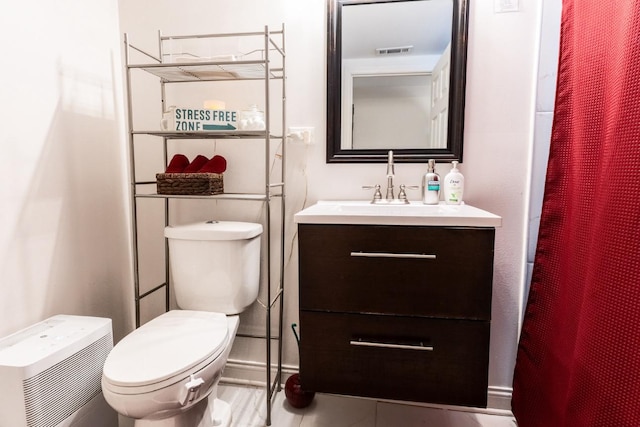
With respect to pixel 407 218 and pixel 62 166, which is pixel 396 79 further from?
pixel 62 166

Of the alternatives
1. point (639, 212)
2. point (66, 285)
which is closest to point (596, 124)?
point (639, 212)

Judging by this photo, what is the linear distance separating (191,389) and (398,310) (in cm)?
63

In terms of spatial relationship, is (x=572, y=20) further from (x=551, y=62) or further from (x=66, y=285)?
(x=66, y=285)

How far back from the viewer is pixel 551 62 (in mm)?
1289

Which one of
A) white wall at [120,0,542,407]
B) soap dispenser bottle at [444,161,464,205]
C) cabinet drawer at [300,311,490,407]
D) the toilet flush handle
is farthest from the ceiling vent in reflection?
the toilet flush handle

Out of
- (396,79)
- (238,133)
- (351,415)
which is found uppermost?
(396,79)

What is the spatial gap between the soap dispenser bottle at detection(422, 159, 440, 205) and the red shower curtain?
1.19 feet

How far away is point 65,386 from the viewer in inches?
41.0

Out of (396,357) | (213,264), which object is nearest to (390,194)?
(396,357)

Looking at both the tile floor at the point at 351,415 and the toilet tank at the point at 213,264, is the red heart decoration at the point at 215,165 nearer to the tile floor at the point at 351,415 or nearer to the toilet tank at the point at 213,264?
the toilet tank at the point at 213,264

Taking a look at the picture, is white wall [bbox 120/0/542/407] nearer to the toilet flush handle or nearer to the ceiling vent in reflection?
the ceiling vent in reflection

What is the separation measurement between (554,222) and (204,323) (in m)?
1.25

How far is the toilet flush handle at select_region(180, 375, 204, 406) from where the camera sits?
3.12 ft

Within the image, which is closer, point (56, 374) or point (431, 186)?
point (56, 374)
